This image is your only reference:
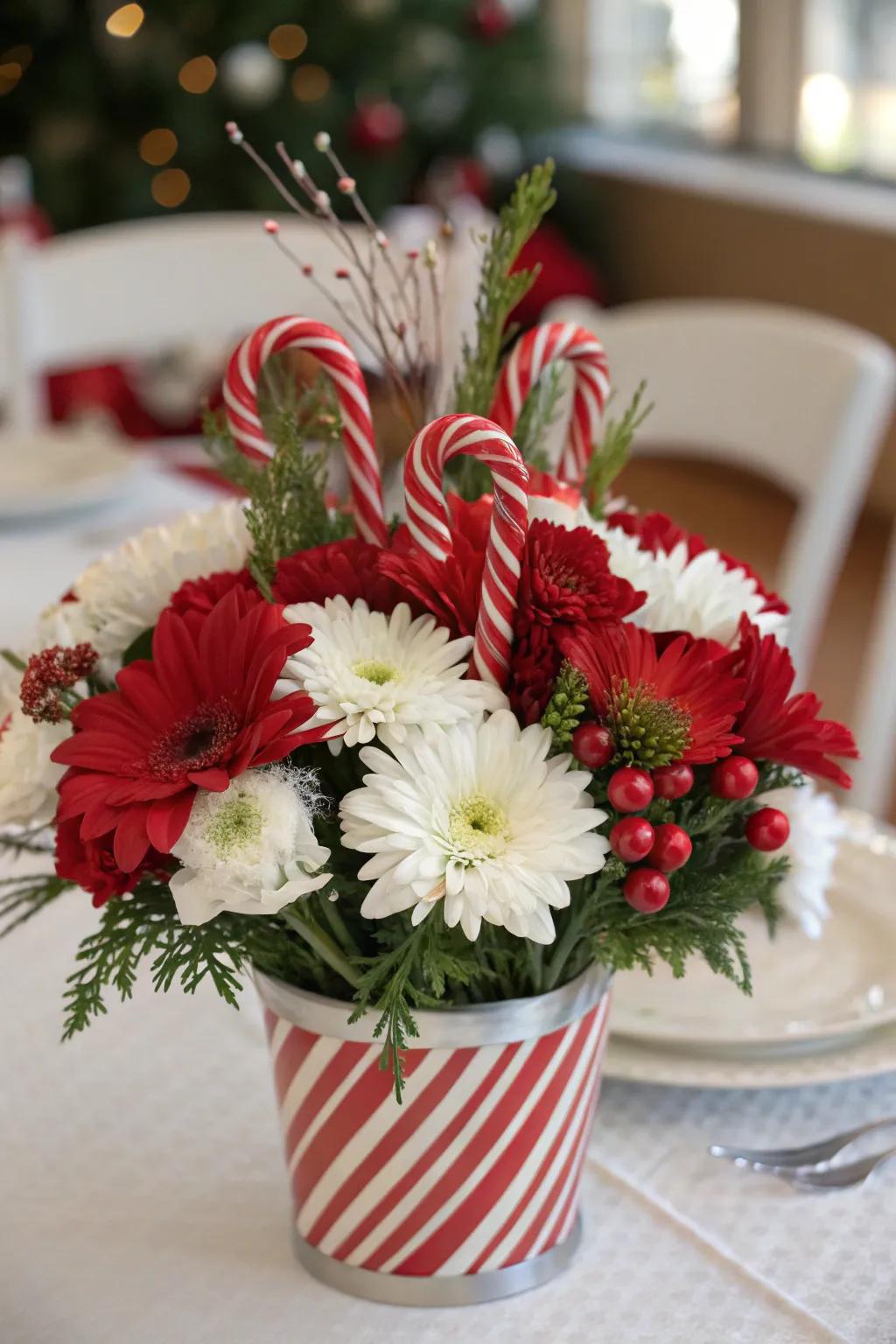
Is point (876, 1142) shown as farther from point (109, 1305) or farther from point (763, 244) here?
point (763, 244)

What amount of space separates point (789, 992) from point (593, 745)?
299mm

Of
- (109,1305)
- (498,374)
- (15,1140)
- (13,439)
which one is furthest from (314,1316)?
(13,439)

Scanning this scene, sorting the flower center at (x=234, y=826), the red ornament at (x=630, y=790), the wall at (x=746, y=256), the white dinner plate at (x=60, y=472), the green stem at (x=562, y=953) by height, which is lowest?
the wall at (x=746, y=256)

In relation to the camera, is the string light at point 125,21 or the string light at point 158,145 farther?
the string light at point 158,145

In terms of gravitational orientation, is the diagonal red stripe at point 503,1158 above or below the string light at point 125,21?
below

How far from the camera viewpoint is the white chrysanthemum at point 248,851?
460mm

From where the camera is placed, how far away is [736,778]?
0.50m

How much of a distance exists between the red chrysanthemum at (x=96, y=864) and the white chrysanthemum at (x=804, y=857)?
0.92 feet

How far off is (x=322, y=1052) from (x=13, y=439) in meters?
1.14

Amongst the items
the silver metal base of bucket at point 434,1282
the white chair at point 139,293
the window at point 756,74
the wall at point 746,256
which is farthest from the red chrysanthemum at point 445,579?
the window at point 756,74

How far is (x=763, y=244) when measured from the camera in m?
3.89

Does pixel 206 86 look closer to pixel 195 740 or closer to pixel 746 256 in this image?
pixel 746 256

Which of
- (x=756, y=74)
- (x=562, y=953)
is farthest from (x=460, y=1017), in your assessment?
(x=756, y=74)

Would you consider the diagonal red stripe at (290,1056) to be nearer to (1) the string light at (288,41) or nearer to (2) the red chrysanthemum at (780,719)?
(2) the red chrysanthemum at (780,719)
